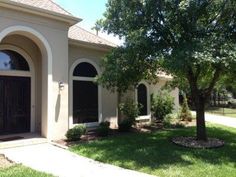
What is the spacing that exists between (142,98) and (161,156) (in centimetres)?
1021

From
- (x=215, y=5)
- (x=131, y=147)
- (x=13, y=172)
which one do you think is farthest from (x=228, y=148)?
(x=13, y=172)

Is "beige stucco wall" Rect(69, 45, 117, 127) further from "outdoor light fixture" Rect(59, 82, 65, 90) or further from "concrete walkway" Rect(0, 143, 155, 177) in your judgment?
"concrete walkway" Rect(0, 143, 155, 177)

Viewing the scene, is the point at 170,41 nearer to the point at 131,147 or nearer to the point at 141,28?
the point at 141,28

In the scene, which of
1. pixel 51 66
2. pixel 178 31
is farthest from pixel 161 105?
pixel 51 66

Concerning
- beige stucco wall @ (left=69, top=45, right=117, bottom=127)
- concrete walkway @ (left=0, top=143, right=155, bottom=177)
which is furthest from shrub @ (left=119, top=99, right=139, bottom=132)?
concrete walkway @ (left=0, top=143, right=155, bottom=177)

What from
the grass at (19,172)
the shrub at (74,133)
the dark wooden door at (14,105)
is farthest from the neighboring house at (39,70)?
the grass at (19,172)

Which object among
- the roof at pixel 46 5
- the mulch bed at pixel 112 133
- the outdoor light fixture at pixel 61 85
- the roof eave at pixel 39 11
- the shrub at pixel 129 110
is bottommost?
the mulch bed at pixel 112 133

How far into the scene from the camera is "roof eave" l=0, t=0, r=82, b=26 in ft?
37.5

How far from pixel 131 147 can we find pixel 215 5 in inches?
265

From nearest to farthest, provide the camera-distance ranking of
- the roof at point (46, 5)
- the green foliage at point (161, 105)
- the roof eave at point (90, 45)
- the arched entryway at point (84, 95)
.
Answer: the roof at point (46, 5), the roof eave at point (90, 45), the arched entryway at point (84, 95), the green foliage at point (161, 105)

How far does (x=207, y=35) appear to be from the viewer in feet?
38.6

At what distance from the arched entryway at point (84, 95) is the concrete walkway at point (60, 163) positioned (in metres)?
4.08

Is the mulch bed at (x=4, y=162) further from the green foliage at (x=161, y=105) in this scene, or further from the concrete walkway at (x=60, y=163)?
the green foliage at (x=161, y=105)

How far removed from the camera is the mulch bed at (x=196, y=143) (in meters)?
11.9
